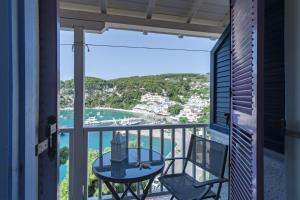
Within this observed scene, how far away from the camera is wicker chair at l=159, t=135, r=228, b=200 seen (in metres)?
2.38

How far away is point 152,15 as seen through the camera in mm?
3102

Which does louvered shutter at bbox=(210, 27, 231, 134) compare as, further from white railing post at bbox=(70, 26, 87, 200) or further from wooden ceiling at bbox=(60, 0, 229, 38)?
white railing post at bbox=(70, 26, 87, 200)

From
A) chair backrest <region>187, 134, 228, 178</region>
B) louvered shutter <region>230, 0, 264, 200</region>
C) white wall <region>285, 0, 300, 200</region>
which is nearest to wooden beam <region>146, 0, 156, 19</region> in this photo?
louvered shutter <region>230, 0, 264, 200</region>

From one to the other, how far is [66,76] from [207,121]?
1.98 m

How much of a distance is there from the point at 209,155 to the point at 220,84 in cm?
87

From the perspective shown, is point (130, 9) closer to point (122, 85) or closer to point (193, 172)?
point (122, 85)

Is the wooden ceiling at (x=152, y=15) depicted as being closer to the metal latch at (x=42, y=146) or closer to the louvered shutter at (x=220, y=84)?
the louvered shutter at (x=220, y=84)

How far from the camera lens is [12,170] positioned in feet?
1.92

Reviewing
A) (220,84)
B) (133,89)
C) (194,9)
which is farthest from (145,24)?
(220,84)

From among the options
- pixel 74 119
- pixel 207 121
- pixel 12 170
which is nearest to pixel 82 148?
pixel 74 119

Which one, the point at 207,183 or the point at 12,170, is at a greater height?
the point at 12,170

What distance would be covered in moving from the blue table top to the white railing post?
0.42 meters

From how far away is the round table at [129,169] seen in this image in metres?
2.14

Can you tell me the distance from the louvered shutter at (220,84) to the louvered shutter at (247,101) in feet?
2.64
